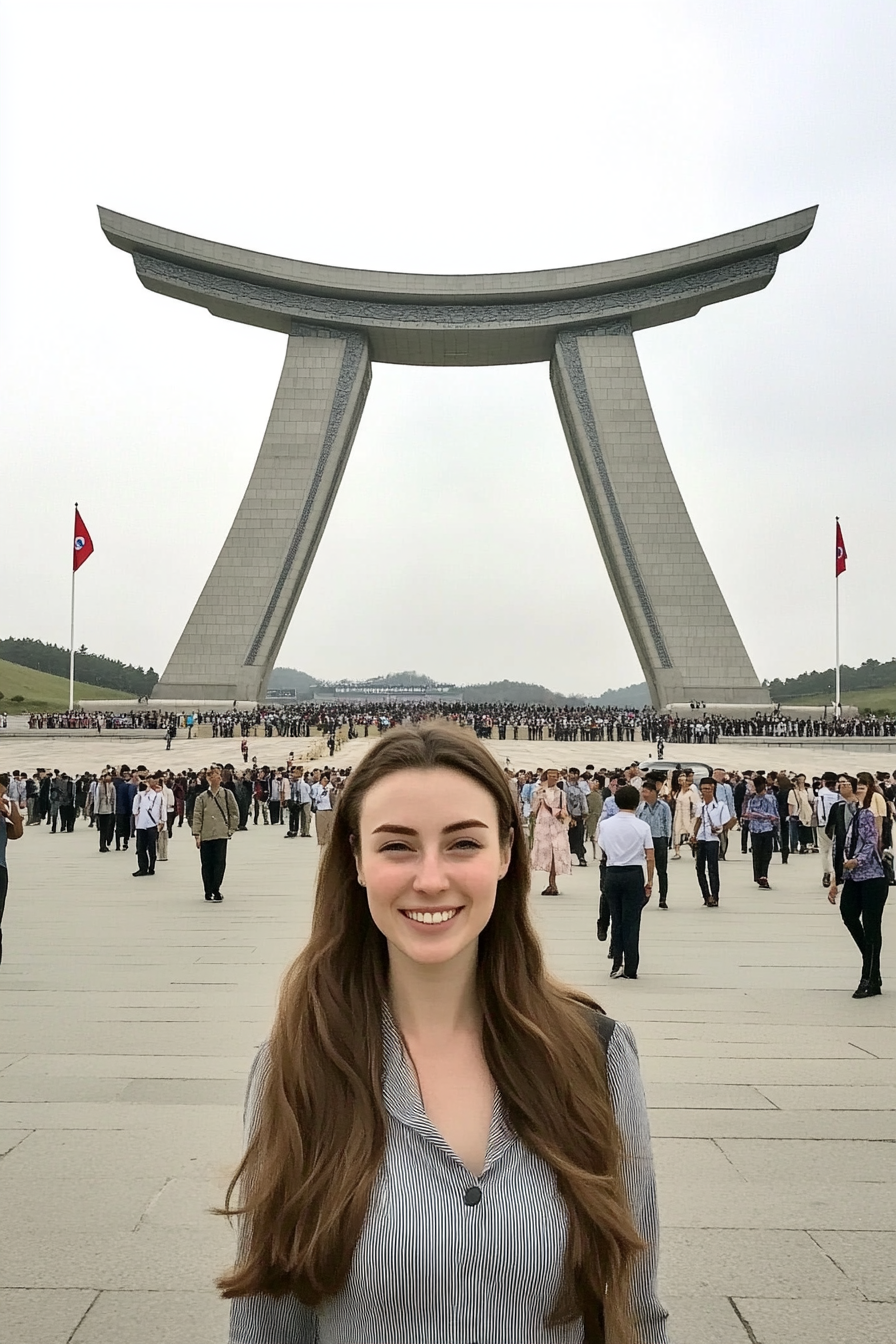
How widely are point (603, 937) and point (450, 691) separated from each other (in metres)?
124

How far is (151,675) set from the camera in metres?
101

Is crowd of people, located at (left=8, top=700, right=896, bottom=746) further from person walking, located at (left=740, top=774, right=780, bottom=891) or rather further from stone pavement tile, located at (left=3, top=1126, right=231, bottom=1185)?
stone pavement tile, located at (left=3, top=1126, right=231, bottom=1185)

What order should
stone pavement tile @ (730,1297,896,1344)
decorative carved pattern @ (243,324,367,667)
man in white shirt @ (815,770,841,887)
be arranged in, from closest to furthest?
1. stone pavement tile @ (730,1297,896,1344)
2. man in white shirt @ (815,770,841,887)
3. decorative carved pattern @ (243,324,367,667)

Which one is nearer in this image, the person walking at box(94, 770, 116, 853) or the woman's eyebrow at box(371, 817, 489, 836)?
the woman's eyebrow at box(371, 817, 489, 836)

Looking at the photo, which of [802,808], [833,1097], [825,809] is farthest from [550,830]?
[833,1097]

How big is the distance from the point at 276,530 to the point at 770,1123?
43.0 m

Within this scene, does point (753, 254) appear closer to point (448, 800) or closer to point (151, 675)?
point (448, 800)

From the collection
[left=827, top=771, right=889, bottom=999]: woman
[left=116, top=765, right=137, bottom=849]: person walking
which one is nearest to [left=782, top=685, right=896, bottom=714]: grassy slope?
[left=116, top=765, right=137, bottom=849]: person walking

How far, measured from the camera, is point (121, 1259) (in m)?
2.80

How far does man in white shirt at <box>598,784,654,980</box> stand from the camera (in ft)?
21.7

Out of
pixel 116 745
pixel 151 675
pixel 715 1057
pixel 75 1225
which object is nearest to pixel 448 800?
pixel 75 1225

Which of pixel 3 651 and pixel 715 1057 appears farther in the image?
pixel 3 651

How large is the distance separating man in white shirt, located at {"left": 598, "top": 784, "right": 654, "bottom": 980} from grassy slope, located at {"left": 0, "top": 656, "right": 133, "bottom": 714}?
2165 inches

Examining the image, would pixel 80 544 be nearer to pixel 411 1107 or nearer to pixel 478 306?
pixel 478 306
